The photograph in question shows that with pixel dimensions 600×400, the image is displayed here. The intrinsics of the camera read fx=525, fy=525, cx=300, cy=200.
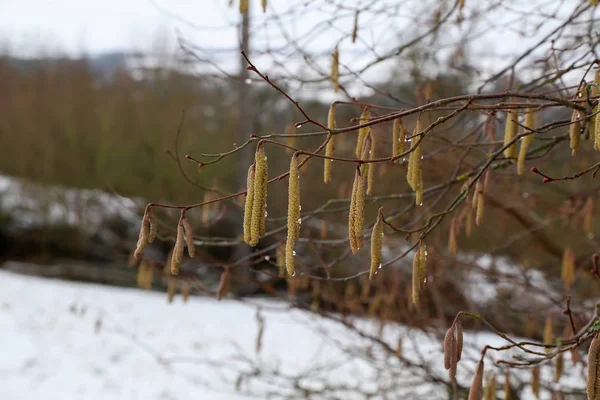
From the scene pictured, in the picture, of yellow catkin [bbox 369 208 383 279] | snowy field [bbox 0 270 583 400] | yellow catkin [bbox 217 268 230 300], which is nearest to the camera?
yellow catkin [bbox 369 208 383 279]

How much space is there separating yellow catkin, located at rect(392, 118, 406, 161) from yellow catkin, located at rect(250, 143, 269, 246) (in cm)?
40

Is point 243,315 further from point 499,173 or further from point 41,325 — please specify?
point 499,173

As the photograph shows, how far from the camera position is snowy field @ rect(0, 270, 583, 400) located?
504 centimetres

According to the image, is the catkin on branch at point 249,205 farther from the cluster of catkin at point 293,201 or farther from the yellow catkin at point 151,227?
the yellow catkin at point 151,227

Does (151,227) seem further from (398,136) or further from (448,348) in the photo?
(448,348)

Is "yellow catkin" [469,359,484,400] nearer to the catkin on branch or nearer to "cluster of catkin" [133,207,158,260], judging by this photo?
the catkin on branch

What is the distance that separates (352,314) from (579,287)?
8.28 feet

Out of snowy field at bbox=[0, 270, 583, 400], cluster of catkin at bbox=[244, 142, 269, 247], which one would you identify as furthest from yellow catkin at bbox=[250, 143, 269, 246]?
snowy field at bbox=[0, 270, 583, 400]

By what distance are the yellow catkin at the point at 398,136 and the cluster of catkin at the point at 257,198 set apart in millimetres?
398

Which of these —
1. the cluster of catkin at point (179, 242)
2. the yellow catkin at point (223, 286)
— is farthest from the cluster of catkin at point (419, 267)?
the yellow catkin at point (223, 286)

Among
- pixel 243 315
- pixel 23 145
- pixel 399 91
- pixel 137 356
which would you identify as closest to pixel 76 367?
pixel 137 356

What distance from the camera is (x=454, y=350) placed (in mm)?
1203

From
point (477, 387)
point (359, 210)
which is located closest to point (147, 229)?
point (359, 210)

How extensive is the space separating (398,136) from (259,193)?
1.49ft
